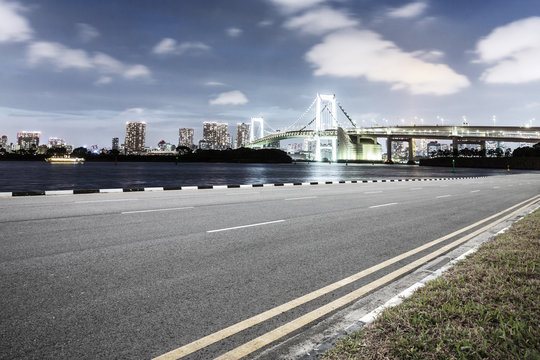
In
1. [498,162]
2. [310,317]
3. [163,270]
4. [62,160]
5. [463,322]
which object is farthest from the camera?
[62,160]

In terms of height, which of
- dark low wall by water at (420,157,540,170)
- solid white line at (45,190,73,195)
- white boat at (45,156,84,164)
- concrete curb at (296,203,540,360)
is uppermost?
white boat at (45,156,84,164)

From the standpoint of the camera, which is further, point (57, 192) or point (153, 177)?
point (153, 177)

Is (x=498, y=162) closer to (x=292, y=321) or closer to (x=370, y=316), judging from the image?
(x=370, y=316)

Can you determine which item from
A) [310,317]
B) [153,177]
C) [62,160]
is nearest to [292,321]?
[310,317]

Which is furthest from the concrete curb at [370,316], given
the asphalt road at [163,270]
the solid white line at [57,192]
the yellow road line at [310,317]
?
the solid white line at [57,192]

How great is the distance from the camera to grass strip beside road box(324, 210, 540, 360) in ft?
8.81

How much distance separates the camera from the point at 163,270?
15.5 ft

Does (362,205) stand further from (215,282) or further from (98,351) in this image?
(98,351)

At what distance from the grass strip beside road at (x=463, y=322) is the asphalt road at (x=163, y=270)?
0.85m

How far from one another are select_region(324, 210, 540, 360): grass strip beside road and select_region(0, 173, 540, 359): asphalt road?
0.85m

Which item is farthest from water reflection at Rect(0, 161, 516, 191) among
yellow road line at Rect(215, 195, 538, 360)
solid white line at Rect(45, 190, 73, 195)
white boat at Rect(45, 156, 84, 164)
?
white boat at Rect(45, 156, 84, 164)

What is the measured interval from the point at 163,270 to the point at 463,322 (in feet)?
11.6

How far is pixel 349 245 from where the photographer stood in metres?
6.39

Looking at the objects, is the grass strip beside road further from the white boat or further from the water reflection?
the white boat
